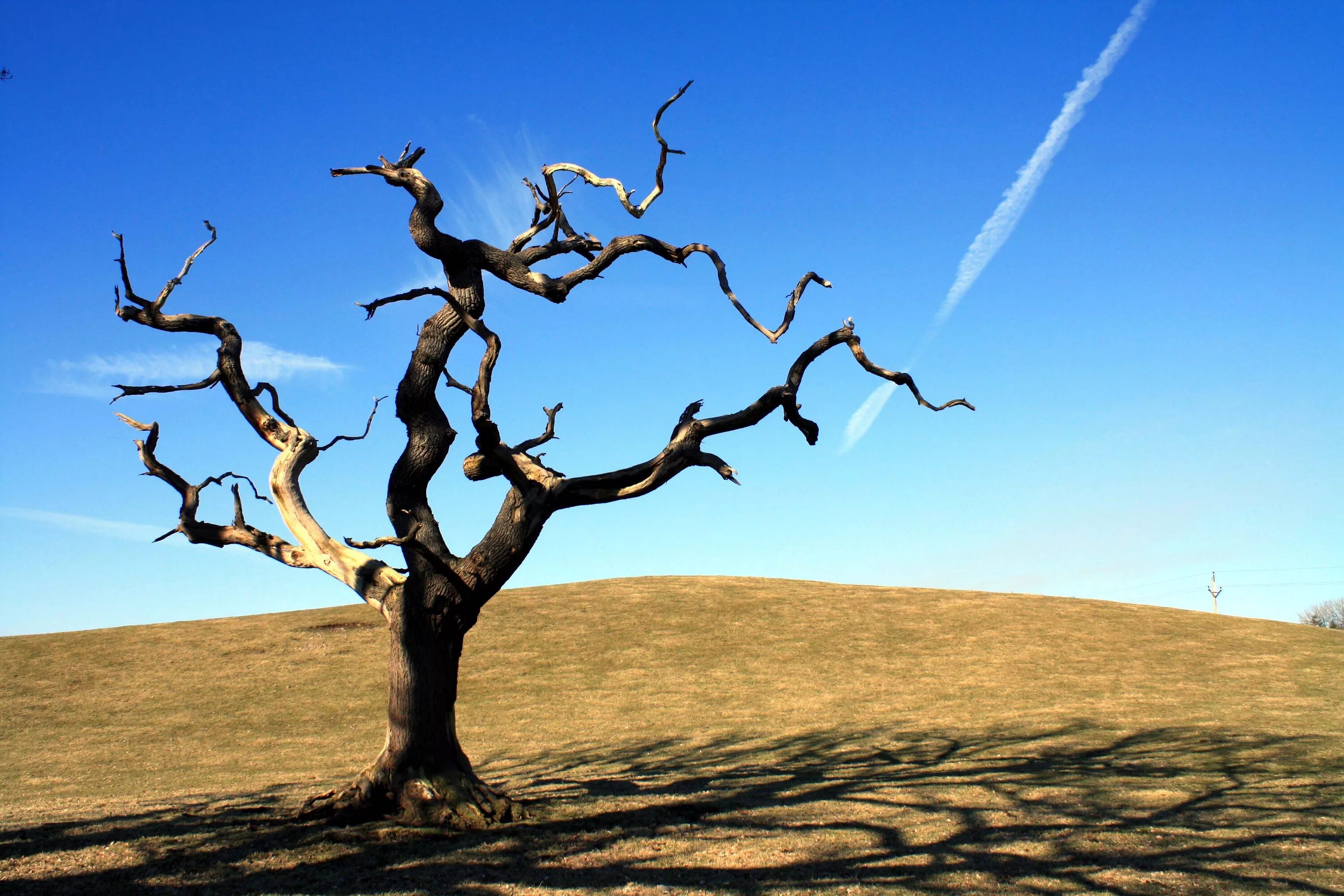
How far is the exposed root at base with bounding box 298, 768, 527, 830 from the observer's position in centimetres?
1028

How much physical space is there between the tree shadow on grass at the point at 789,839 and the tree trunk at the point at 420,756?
1.16 feet

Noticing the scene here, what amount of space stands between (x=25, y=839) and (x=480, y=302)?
791 centimetres

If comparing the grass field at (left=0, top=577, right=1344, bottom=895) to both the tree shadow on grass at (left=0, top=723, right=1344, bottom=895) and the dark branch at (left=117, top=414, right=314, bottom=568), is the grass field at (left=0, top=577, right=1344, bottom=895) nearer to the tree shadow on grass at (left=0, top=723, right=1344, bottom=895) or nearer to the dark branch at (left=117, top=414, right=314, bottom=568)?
the tree shadow on grass at (left=0, top=723, right=1344, bottom=895)

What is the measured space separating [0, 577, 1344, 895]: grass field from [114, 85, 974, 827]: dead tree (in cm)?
83

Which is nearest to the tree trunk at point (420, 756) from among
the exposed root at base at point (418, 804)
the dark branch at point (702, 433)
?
the exposed root at base at point (418, 804)

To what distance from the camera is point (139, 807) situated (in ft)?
41.7

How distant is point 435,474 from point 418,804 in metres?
3.87

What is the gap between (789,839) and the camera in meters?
9.77

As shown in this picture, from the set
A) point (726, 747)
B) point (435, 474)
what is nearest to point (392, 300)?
point (435, 474)

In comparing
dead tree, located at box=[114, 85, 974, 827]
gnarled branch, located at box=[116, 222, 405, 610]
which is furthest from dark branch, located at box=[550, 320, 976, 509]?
gnarled branch, located at box=[116, 222, 405, 610]

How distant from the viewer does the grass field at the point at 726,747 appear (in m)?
8.84

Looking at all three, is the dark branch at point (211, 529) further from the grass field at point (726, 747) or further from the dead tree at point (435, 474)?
the grass field at point (726, 747)

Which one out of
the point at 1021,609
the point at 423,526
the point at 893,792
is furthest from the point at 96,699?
the point at 1021,609

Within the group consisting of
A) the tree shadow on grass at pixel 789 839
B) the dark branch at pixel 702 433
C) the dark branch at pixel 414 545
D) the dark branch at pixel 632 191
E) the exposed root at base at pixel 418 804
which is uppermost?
the dark branch at pixel 632 191
